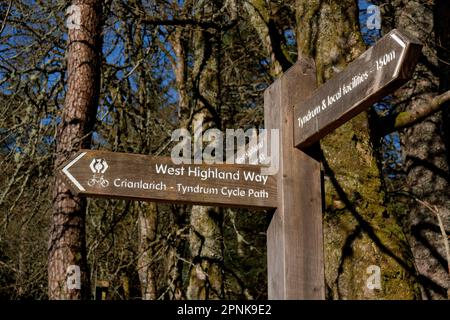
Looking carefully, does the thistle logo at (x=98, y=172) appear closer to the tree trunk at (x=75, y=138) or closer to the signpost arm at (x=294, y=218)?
the signpost arm at (x=294, y=218)

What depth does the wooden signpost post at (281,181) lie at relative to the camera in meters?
3.23

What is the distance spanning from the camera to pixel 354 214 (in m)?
4.89

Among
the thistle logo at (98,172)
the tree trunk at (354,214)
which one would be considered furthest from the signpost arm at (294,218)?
the tree trunk at (354,214)

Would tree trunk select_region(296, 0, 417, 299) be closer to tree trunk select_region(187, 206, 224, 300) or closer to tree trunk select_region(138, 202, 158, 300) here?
tree trunk select_region(187, 206, 224, 300)

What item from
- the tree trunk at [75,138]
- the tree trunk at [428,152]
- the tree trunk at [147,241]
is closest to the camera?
the tree trunk at [75,138]

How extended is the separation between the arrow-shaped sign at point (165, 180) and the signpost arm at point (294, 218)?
9cm

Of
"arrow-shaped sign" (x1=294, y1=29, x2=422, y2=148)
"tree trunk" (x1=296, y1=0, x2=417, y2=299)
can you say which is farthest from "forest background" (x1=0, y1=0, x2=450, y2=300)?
"arrow-shaped sign" (x1=294, y1=29, x2=422, y2=148)

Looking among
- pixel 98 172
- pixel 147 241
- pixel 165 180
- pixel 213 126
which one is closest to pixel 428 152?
pixel 213 126

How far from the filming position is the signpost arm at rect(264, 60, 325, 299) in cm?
331

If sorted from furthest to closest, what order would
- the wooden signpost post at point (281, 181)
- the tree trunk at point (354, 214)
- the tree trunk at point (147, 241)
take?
1. the tree trunk at point (147, 241)
2. the tree trunk at point (354, 214)
3. the wooden signpost post at point (281, 181)

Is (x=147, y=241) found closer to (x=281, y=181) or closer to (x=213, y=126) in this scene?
(x=213, y=126)

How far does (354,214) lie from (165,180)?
197cm

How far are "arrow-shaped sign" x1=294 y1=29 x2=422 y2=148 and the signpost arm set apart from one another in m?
0.08
